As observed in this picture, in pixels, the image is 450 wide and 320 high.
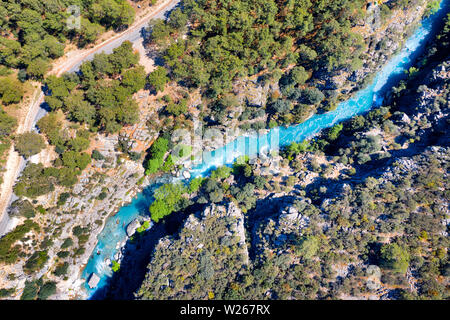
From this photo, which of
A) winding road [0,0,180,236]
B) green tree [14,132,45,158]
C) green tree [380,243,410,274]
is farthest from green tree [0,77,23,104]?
green tree [380,243,410,274]

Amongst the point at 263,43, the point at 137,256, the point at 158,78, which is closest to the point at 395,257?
the point at 263,43

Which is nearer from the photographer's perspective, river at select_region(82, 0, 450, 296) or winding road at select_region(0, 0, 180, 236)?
winding road at select_region(0, 0, 180, 236)

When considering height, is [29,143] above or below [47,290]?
above

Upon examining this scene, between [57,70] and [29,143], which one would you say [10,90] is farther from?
[29,143]

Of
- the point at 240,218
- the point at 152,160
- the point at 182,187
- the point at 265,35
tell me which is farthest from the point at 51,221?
the point at 265,35

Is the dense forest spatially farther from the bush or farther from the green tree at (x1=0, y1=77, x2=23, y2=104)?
the bush

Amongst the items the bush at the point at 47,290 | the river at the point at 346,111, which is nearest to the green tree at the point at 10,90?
the bush at the point at 47,290

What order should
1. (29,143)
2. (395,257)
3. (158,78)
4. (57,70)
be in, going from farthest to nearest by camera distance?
(57,70)
(158,78)
(29,143)
(395,257)

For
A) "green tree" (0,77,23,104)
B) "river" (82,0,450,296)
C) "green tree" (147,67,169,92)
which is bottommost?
"river" (82,0,450,296)
